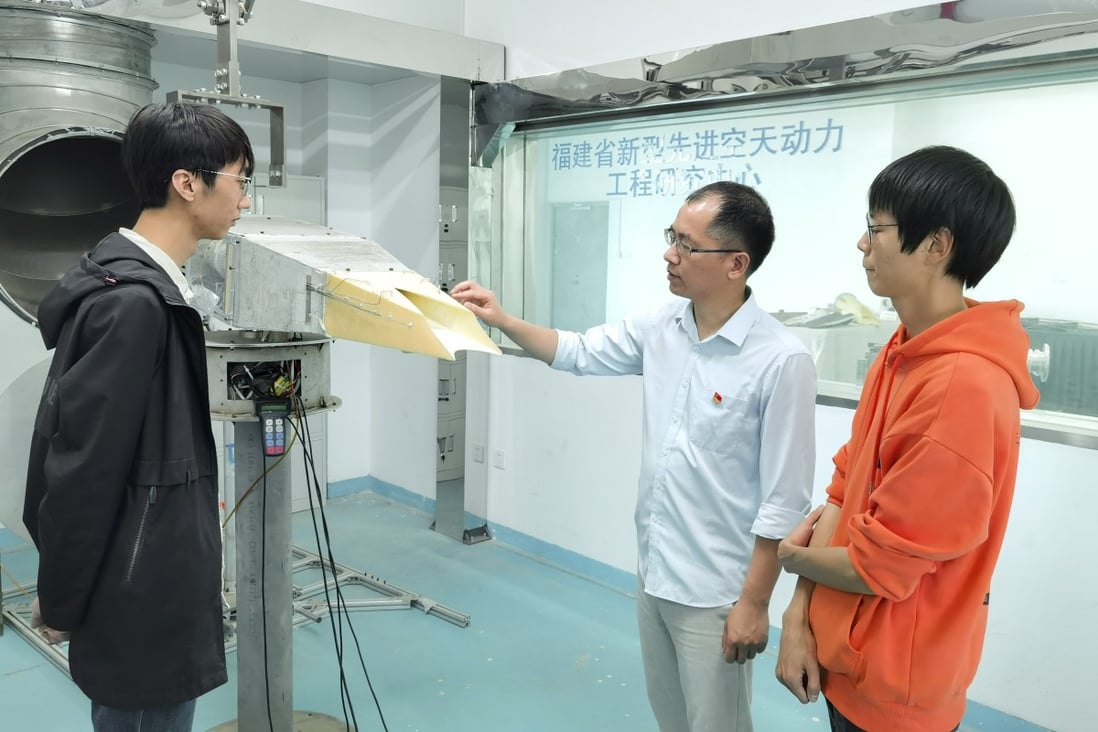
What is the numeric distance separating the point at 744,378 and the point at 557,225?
84.2 inches

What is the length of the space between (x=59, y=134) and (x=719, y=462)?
221 centimetres

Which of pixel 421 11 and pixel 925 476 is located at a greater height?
pixel 421 11

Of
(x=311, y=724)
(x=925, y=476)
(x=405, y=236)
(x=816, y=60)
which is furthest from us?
(x=405, y=236)

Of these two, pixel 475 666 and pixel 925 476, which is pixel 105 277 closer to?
pixel 925 476

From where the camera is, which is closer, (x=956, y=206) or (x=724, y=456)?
→ (x=956, y=206)

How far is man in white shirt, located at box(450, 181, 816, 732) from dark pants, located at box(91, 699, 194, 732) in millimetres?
900

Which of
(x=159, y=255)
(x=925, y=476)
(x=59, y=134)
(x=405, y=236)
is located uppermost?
(x=59, y=134)

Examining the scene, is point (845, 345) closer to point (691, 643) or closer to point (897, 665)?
point (691, 643)

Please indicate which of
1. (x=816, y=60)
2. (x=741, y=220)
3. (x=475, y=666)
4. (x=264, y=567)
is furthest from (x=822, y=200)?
(x=264, y=567)

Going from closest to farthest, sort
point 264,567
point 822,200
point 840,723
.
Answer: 1. point 840,723
2. point 264,567
3. point 822,200

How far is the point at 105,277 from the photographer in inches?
52.3

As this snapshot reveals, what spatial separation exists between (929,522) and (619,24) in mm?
2607

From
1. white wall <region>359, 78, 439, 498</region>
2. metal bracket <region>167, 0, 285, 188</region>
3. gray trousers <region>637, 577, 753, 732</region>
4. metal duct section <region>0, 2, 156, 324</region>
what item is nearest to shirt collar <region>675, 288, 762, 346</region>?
gray trousers <region>637, 577, 753, 732</region>

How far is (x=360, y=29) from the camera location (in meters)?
3.24
